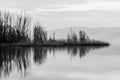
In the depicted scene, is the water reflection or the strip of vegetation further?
the strip of vegetation

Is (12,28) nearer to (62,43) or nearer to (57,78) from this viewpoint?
(62,43)

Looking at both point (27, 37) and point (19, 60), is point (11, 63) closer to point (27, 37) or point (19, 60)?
point (19, 60)

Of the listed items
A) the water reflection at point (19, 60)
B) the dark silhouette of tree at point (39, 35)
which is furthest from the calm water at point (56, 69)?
the dark silhouette of tree at point (39, 35)

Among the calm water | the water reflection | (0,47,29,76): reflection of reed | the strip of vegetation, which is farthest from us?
the strip of vegetation

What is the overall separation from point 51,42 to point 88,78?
16.9m

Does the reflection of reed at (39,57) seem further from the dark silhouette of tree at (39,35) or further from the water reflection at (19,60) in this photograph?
the dark silhouette of tree at (39,35)

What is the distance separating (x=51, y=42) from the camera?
2369 centimetres

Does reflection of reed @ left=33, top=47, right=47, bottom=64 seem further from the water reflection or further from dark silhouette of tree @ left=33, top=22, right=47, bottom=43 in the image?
dark silhouette of tree @ left=33, top=22, right=47, bottom=43

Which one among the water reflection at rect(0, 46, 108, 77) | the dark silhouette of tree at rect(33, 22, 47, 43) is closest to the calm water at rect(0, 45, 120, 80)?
the water reflection at rect(0, 46, 108, 77)

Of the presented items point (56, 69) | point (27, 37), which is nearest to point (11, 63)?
point (56, 69)

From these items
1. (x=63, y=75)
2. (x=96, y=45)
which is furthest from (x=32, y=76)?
(x=96, y=45)

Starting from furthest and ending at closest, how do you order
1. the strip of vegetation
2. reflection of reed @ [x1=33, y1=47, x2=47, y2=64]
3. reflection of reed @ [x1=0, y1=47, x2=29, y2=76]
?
the strip of vegetation, reflection of reed @ [x1=33, y1=47, x2=47, y2=64], reflection of reed @ [x1=0, y1=47, x2=29, y2=76]

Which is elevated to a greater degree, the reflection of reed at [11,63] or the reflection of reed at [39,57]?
the reflection of reed at [11,63]

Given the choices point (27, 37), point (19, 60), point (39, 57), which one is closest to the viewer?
point (19, 60)
